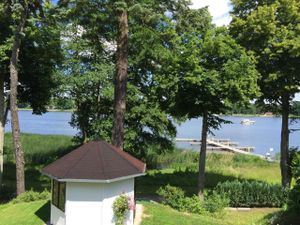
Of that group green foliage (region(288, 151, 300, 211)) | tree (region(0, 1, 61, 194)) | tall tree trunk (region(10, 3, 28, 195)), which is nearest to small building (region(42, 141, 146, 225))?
green foliage (region(288, 151, 300, 211))

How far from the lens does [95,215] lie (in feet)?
44.0

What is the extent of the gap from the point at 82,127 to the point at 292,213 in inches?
669

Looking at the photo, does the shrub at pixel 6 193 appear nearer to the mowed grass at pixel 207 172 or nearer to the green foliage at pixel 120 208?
the mowed grass at pixel 207 172

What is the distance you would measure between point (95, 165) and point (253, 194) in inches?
393

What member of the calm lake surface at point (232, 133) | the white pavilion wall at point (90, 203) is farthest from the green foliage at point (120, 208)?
the calm lake surface at point (232, 133)

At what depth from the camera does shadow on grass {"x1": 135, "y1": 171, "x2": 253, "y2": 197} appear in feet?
83.6

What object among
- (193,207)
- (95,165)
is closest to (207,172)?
(193,207)

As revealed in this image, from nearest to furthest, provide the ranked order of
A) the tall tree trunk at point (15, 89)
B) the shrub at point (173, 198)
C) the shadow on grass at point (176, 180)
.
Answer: the shrub at point (173, 198) → the tall tree trunk at point (15, 89) → the shadow on grass at point (176, 180)

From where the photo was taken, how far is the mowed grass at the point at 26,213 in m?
15.5

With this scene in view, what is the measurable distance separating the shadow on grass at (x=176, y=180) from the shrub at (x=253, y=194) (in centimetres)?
374

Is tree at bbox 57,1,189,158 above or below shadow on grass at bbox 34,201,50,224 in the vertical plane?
above

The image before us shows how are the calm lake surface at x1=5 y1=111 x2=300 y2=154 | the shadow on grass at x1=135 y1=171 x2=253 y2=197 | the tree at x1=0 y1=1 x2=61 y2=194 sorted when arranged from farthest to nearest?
the calm lake surface at x1=5 y1=111 x2=300 y2=154, the shadow on grass at x1=135 y1=171 x2=253 y2=197, the tree at x1=0 y1=1 x2=61 y2=194

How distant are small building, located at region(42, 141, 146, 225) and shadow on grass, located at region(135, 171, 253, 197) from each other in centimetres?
1014

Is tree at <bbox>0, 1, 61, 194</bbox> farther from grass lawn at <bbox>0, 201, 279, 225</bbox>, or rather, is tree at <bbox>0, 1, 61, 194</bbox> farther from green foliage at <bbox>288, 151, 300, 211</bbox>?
green foliage at <bbox>288, 151, 300, 211</bbox>
